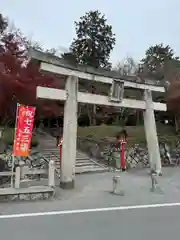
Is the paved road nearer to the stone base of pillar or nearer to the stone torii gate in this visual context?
the stone base of pillar

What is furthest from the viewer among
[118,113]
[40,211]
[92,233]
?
[118,113]

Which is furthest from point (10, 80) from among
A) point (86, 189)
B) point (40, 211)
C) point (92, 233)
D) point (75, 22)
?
point (75, 22)

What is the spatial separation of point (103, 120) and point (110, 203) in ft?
75.8

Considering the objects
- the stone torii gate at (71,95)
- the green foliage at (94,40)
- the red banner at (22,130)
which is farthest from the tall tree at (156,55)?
the red banner at (22,130)

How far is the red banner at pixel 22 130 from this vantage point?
9320mm

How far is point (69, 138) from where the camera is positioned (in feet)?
35.4

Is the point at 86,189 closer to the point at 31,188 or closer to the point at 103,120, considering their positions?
the point at 31,188

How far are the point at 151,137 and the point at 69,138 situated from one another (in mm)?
4973

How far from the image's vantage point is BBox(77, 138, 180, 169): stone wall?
1758 cm

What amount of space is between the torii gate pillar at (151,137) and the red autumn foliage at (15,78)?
6337mm

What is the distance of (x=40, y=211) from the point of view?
7398 millimetres

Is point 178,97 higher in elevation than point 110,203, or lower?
higher

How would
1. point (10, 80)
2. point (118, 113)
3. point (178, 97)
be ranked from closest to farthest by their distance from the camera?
point (10, 80) < point (178, 97) < point (118, 113)

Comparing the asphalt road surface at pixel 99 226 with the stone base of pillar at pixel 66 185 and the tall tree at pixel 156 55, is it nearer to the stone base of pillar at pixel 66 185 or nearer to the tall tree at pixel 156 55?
the stone base of pillar at pixel 66 185
